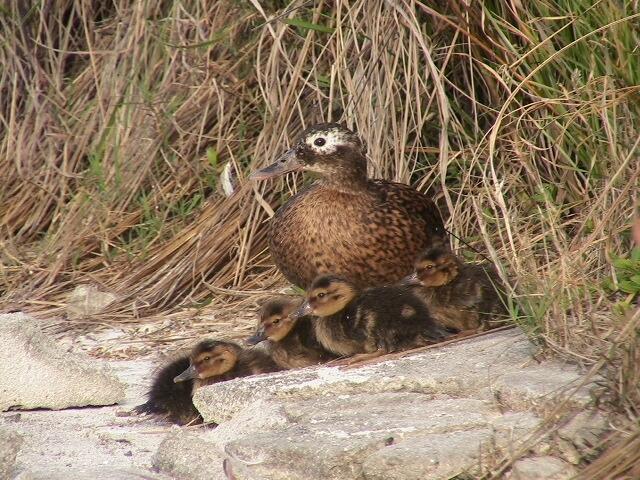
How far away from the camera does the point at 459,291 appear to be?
177 inches

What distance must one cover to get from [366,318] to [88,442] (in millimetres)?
997

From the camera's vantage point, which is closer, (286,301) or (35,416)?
(35,416)

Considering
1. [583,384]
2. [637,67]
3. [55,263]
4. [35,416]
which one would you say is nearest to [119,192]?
[55,263]

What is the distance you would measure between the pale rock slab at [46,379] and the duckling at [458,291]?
3.63 ft

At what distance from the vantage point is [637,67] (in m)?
4.35

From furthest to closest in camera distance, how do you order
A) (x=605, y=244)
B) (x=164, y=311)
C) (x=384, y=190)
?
1. (x=164, y=311)
2. (x=384, y=190)
3. (x=605, y=244)

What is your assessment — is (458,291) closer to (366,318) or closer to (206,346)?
(366,318)

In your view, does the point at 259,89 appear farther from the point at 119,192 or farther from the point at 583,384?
the point at 583,384

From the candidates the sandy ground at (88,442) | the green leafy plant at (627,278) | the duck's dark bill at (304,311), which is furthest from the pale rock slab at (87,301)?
the green leafy plant at (627,278)

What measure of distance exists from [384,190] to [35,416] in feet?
5.54

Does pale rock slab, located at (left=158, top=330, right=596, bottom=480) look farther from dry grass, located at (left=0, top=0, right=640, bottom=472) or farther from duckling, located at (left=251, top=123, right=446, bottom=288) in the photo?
duckling, located at (left=251, top=123, right=446, bottom=288)

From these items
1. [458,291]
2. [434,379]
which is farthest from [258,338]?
[434,379]

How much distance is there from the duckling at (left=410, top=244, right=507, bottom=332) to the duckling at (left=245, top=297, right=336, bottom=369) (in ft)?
1.35

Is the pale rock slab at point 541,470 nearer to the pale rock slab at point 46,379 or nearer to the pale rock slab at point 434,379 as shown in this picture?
the pale rock slab at point 434,379
